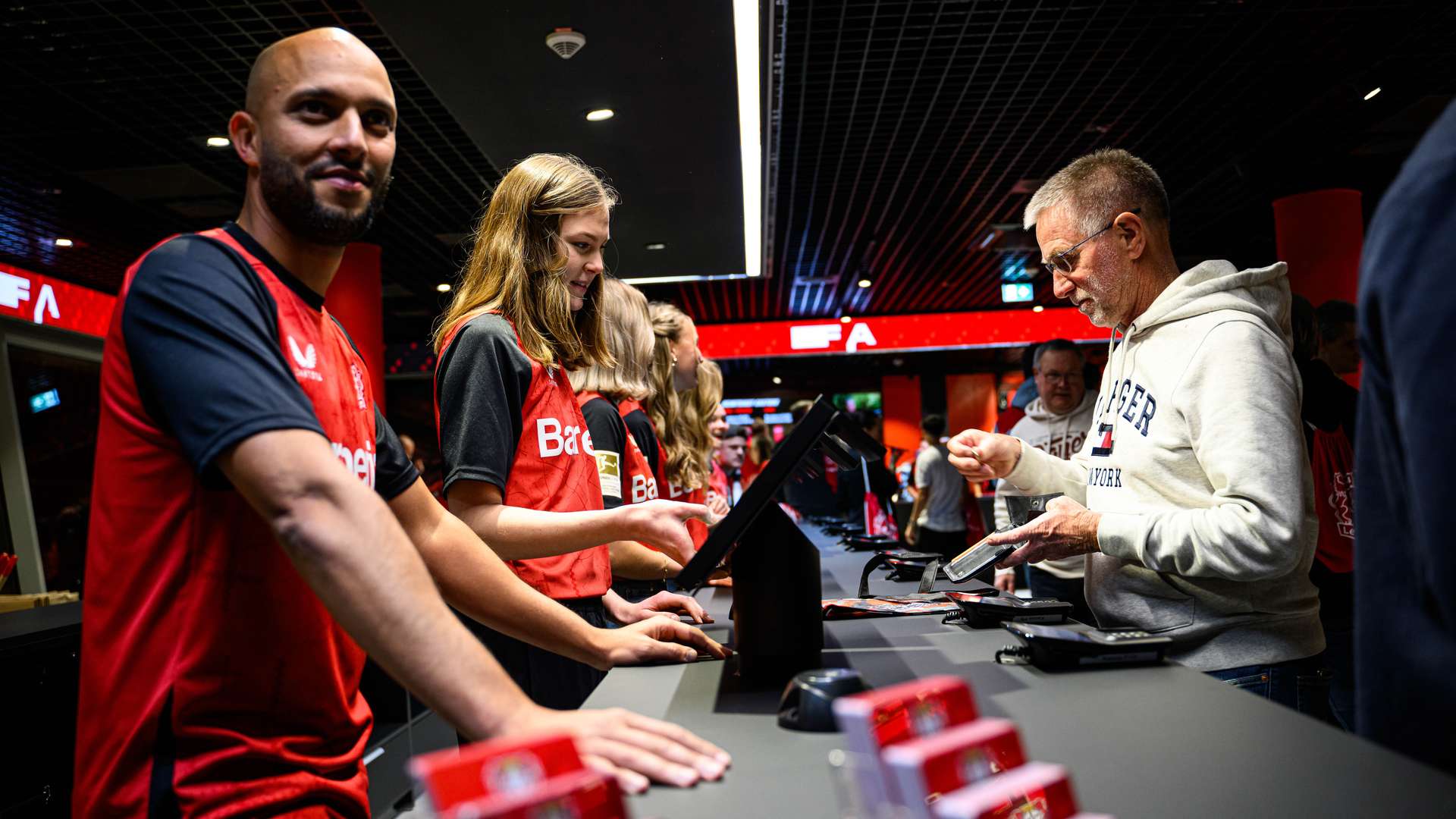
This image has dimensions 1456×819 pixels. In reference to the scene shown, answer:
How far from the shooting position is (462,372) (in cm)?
172

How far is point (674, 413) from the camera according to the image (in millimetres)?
3979

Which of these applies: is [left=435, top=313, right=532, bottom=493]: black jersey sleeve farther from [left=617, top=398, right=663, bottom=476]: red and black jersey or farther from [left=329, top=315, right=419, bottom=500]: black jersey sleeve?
[left=617, top=398, right=663, bottom=476]: red and black jersey

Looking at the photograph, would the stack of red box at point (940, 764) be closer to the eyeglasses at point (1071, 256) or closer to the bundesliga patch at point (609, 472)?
the eyeglasses at point (1071, 256)

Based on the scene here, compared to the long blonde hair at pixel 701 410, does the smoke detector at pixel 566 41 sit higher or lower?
higher

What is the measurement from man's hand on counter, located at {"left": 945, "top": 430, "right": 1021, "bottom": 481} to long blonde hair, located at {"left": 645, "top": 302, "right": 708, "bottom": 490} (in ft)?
5.82

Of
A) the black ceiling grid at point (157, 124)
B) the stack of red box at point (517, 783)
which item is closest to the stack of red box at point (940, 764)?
the stack of red box at point (517, 783)

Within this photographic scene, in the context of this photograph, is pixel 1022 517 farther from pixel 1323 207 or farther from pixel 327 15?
pixel 1323 207

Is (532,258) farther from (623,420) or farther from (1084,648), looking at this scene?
(1084,648)

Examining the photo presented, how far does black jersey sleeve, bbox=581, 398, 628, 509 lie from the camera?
2.46 meters

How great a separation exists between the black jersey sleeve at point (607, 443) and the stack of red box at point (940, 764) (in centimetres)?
186

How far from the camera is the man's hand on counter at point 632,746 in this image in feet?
2.70

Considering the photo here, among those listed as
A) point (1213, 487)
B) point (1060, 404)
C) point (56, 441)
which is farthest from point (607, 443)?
point (56, 441)

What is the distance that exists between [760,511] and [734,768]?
1.21 feet

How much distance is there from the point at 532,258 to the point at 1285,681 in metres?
1.62
